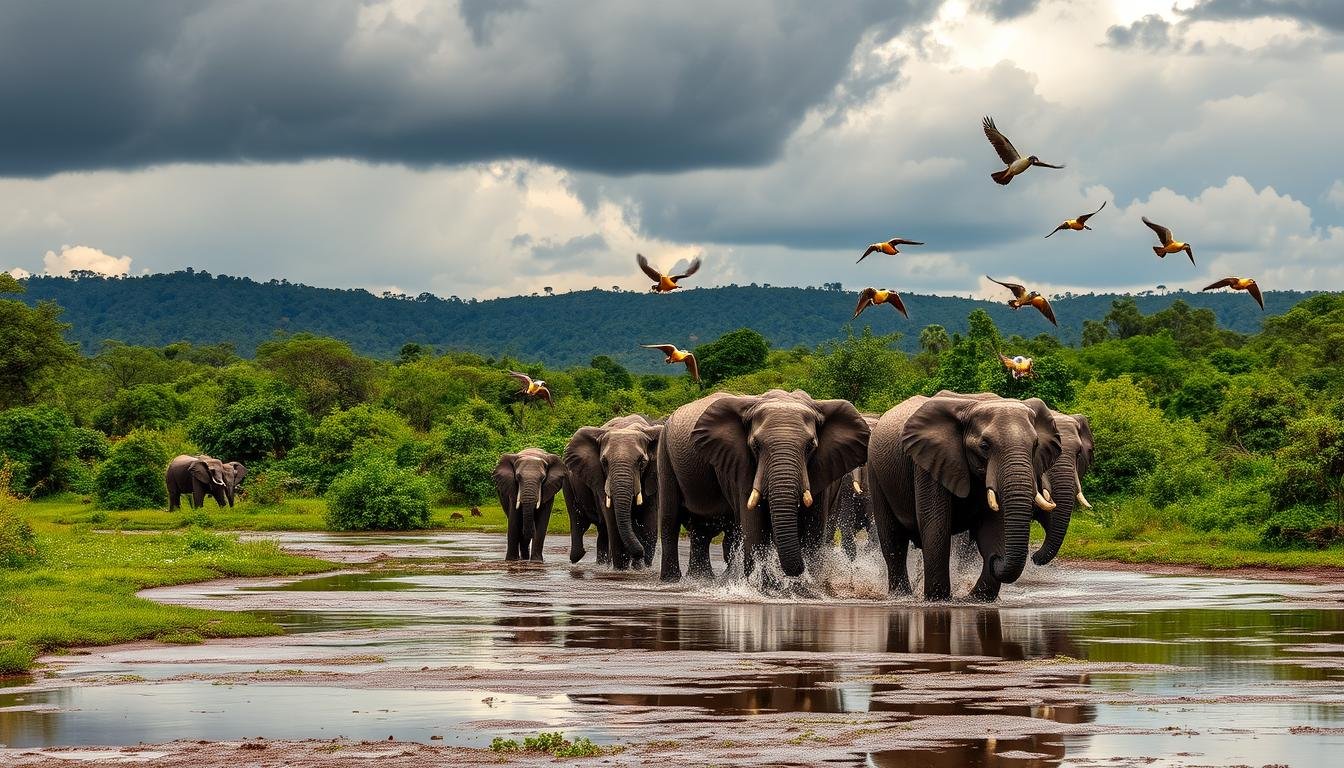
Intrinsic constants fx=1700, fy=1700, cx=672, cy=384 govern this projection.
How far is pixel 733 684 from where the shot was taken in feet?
49.9

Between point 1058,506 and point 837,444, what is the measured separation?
3802 millimetres

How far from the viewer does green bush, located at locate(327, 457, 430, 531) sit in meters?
53.7

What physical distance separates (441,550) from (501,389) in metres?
Result: 63.8

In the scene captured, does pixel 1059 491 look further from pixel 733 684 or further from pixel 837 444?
pixel 733 684

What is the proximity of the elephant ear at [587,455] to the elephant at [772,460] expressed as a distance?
6.83 meters

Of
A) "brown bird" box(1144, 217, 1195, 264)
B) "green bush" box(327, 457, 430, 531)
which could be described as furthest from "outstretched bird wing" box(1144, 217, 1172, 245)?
"green bush" box(327, 457, 430, 531)

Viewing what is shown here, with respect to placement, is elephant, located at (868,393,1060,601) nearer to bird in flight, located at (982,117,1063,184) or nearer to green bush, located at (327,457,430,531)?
bird in flight, located at (982,117,1063,184)

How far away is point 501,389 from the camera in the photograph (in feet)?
348

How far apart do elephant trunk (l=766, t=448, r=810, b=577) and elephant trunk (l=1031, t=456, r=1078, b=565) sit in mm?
4002

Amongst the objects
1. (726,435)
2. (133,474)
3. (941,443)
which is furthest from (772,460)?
(133,474)

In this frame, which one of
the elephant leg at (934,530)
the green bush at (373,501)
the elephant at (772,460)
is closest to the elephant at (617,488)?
the elephant at (772,460)

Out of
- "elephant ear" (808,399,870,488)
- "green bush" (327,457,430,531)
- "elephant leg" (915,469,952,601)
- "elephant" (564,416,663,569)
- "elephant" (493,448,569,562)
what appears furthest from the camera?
"green bush" (327,457,430,531)

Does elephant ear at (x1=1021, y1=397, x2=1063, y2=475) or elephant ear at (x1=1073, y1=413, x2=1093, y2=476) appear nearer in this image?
elephant ear at (x1=1021, y1=397, x2=1063, y2=475)

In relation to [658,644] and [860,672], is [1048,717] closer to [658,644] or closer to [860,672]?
[860,672]
